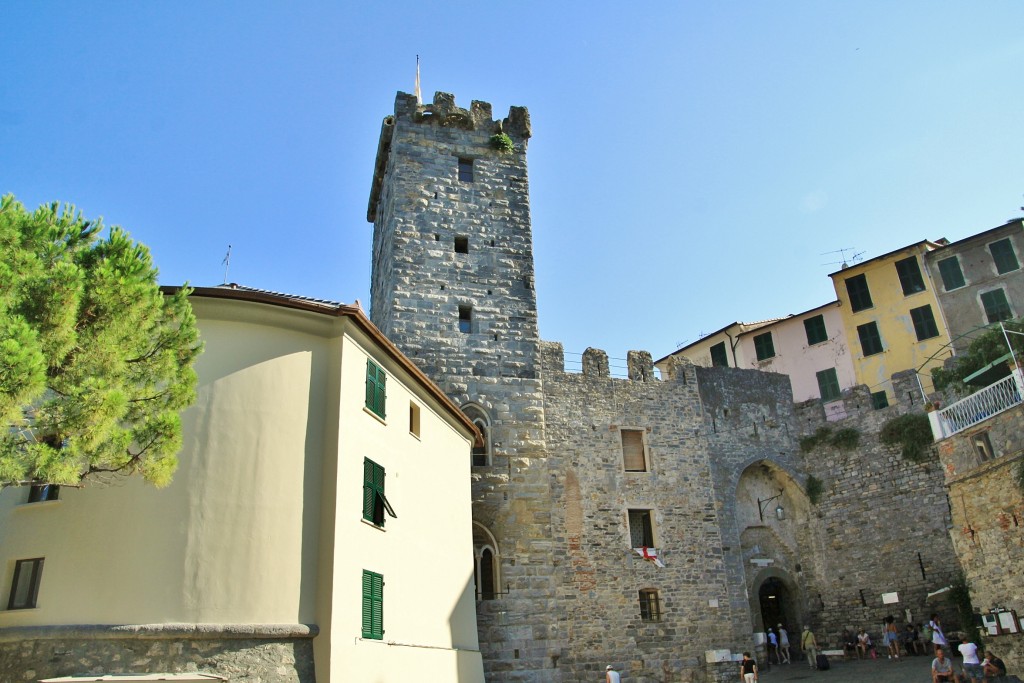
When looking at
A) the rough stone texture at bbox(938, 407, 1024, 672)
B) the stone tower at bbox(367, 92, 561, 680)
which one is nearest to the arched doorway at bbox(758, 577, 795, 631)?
the rough stone texture at bbox(938, 407, 1024, 672)

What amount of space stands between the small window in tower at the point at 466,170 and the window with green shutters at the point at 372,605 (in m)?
11.5

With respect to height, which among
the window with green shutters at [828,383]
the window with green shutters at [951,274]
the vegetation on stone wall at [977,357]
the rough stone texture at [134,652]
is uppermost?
the window with green shutters at [951,274]

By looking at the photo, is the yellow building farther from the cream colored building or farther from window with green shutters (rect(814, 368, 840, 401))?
the cream colored building

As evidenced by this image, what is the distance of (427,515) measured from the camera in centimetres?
1334

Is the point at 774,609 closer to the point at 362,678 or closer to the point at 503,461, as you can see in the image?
the point at 503,461

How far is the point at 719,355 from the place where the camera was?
31.0 m

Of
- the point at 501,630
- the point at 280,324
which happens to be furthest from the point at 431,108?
the point at 501,630

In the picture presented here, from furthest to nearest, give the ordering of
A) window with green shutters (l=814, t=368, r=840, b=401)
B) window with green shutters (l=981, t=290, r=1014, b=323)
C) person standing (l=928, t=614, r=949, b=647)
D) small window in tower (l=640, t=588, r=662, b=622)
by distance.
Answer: window with green shutters (l=814, t=368, r=840, b=401), window with green shutters (l=981, t=290, r=1014, b=323), small window in tower (l=640, t=588, r=662, b=622), person standing (l=928, t=614, r=949, b=647)

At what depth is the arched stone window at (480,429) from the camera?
16969 mm

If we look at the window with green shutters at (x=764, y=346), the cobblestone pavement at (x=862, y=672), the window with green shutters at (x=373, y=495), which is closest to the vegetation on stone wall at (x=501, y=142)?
the window with green shutters at (x=373, y=495)

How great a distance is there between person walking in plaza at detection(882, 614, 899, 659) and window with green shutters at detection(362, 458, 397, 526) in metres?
14.6

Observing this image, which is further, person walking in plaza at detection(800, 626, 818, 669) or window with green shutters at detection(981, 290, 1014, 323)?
window with green shutters at detection(981, 290, 1014, 323)

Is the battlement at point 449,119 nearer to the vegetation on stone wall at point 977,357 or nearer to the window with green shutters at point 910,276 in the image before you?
the vegetation on stone wall at point 977,357

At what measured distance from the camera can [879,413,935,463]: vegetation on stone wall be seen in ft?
72.1
